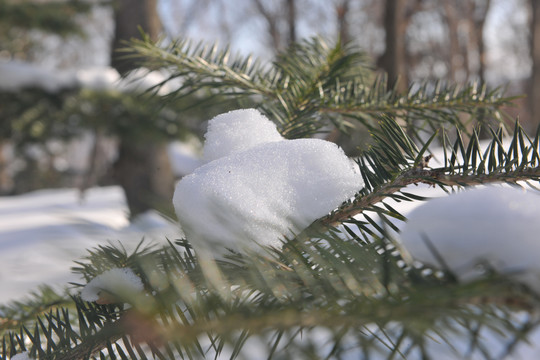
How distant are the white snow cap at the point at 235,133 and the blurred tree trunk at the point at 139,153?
310 centimetres

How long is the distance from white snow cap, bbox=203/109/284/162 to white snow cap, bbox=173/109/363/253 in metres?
0.06

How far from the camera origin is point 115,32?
368 cm

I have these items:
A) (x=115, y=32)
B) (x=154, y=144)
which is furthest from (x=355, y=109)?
(x=115, y=32)

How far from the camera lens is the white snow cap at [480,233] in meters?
0.18

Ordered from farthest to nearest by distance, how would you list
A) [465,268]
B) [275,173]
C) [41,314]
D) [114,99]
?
[114,99], [41,314], [275,173], [465,268]

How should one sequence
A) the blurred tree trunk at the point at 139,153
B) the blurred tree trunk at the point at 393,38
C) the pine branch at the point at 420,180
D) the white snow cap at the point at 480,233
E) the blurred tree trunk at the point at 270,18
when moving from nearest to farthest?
the white snow cap at the point at 480,233
the pine branch at the point at 420,180
the blurred tree trunk at the point at 139,153
the blurred tree trunk at the point at 393,38
the blurred tree trunk at the point at 270,18

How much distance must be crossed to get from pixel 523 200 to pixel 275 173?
6.0 inches

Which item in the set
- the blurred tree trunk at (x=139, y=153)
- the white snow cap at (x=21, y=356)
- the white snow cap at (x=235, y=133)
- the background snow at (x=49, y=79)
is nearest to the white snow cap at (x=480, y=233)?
the white snow cap at (x=235, y=133)

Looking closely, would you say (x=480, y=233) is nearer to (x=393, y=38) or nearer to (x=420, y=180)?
(x=420, y=180)

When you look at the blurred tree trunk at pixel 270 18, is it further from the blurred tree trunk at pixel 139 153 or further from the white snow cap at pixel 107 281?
the white snow cap at pixel 107 281

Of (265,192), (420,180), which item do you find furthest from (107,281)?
(420,180)

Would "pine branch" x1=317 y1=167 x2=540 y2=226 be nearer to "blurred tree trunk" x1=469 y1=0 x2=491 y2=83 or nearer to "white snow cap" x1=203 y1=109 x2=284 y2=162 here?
"white snow cap" x1=203 y1=109 x2=284 y2=162

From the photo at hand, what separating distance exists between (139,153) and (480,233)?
12.4ft

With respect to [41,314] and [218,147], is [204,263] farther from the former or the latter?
[41,314]
